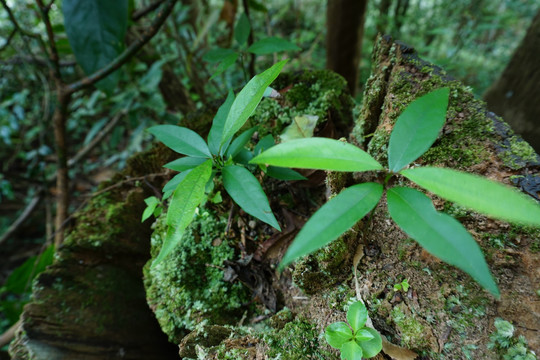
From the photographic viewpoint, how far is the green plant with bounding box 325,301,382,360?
0.64 meters

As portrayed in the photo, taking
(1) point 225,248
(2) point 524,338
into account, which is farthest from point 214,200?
(2) point 524,338

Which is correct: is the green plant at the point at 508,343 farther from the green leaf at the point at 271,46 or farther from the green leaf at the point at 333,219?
the green leaf at the point at 271,46

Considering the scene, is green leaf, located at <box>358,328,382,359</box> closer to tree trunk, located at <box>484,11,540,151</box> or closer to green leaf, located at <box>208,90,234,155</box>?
green leaf, located at <box>208,90,234,155</box>

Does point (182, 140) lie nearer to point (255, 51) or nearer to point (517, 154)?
point (255, 51)

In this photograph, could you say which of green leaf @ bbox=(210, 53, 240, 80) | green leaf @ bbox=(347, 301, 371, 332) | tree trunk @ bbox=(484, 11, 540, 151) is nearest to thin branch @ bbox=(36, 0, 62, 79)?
green leaf @ bbox=(210, 53, 240, 80)

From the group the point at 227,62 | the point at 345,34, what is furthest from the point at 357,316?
the point at 345,34

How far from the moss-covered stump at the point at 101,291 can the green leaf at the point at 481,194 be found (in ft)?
3.78

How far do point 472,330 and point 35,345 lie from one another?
1.37 meters

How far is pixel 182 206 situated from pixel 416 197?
0.47 metres

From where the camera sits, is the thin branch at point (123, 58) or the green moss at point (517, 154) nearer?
the green moss at point (517, 154)

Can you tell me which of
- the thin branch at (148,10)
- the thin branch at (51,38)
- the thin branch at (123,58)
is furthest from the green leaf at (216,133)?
the thin branch at (148,10)

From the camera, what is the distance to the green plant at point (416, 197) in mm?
427

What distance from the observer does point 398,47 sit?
0.98m

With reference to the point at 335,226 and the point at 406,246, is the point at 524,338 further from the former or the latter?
the point at 335,226
